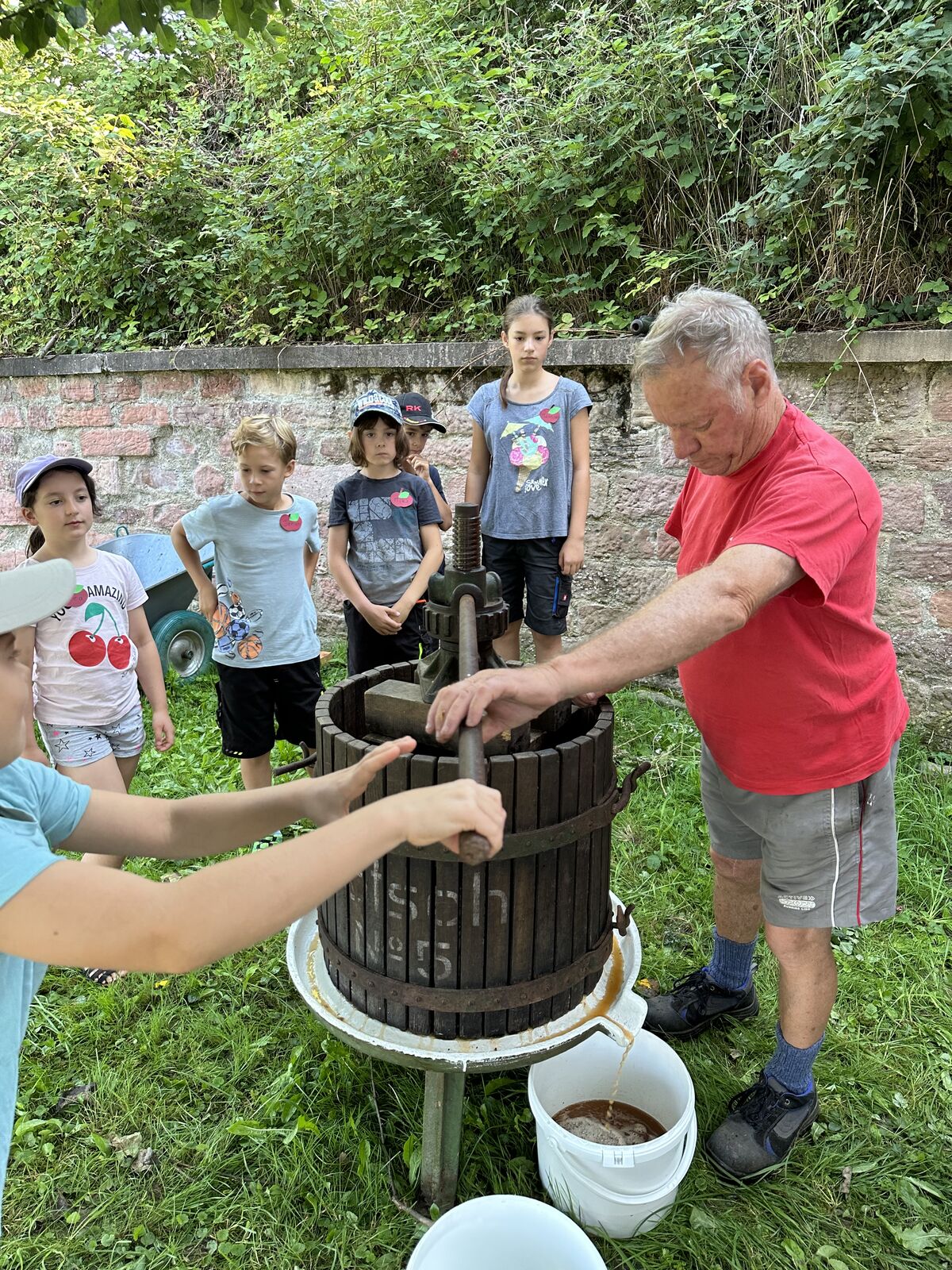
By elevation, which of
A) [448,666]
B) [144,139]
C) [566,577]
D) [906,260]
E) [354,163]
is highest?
[144,139]

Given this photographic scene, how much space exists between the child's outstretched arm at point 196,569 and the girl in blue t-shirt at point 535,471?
1435 mm

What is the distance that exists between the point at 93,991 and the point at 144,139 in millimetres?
6610

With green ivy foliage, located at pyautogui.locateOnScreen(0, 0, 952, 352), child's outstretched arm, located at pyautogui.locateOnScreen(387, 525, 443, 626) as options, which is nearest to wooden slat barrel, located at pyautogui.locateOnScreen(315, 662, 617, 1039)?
child's outstretched arm, located at pyautogui.locateOnScreen(387, 525, 443, 626)

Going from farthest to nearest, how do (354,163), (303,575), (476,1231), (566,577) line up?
(354,163) → (566,577) → (303,575) → (476,1231)

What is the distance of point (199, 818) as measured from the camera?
1.64 m

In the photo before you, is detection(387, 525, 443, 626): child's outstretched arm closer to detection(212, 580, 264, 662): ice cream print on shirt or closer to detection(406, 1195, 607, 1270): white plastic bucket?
detection(212, 580, 264, 662): ice cream print on shirt

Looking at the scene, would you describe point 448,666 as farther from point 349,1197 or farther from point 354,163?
point 354,163

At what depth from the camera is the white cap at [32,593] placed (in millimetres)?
1252

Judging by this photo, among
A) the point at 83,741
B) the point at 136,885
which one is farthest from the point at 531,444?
the point at 136,885

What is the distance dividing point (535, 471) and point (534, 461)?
47mm

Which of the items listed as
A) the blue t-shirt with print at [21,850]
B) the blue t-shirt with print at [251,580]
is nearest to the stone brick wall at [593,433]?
the blue t-shirt with print at [251,580]

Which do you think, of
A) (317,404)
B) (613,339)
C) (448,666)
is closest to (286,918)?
(448,666)

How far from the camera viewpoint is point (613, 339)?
462cm

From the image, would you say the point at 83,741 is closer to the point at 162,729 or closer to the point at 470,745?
the point at 162,729
